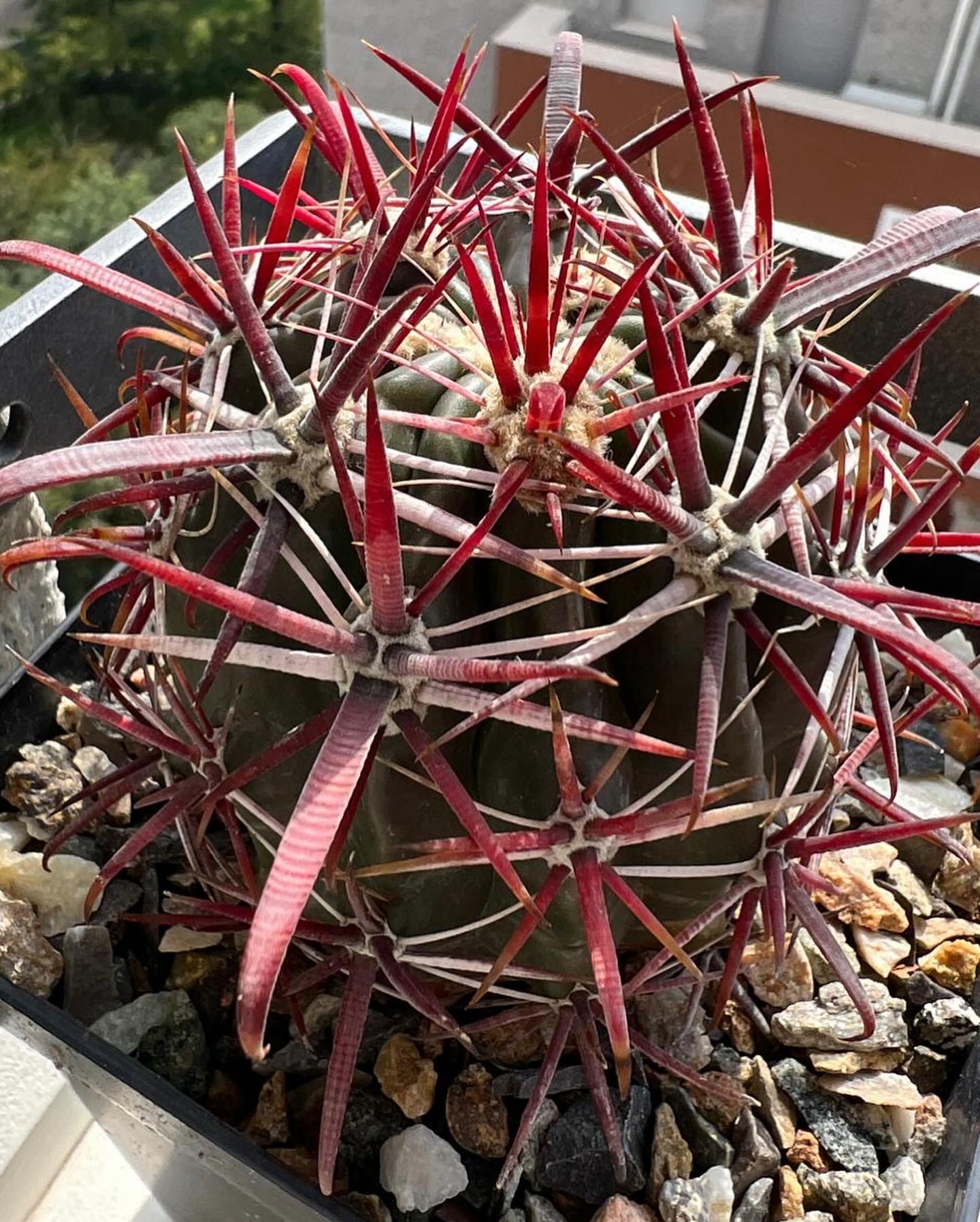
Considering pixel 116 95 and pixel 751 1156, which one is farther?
pixel 116 95

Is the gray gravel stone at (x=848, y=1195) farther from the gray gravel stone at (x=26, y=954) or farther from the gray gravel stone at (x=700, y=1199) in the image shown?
the gray gravel stone at (x=26, y=954)

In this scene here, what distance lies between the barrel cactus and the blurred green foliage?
0.72m

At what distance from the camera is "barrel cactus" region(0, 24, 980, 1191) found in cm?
33

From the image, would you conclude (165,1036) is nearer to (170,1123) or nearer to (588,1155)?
(170,1123)

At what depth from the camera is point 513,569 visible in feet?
1.29

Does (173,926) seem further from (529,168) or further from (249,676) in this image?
(529,168)

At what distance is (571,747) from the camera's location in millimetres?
409

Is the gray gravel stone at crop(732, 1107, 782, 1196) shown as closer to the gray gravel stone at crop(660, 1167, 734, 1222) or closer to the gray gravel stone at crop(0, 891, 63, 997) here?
the gray gravel stone at crop(660, 1167, 734, 1222)

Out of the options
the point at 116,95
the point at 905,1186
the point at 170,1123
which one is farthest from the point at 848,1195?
the point at 116,95

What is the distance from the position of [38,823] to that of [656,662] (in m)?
0.42

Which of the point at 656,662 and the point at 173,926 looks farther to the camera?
the point at 173,926

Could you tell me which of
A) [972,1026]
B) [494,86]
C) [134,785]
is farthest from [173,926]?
[494,86]

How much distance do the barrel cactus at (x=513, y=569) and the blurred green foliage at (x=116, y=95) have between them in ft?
2.36

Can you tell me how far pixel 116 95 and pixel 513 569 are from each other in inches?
41.9
